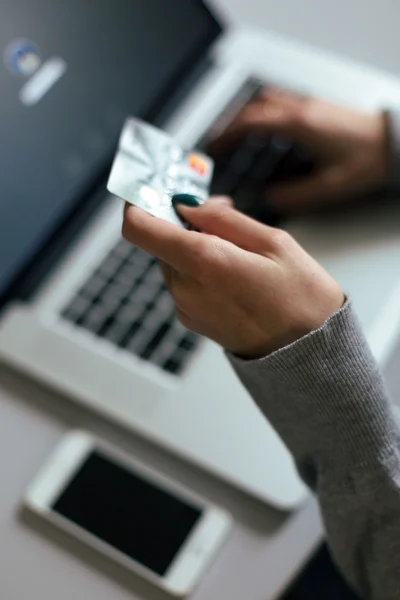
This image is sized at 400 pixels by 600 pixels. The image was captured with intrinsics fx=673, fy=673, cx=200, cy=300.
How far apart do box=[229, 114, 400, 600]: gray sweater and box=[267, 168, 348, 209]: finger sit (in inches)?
9.9

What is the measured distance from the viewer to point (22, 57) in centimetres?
58

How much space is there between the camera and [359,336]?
0.38 meters

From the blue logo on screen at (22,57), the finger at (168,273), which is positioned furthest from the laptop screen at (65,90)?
the finger at (168,273)

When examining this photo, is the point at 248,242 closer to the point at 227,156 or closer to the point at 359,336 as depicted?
the point at 359,336

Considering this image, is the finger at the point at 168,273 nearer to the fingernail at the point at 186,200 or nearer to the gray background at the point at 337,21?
the fingernail at the point at 186,200

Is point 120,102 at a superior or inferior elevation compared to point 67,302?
superior

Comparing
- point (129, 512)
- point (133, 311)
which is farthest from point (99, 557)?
point (133, 311)

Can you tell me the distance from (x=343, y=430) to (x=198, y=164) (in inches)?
8.0

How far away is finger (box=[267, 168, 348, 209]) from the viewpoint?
60 centimetres

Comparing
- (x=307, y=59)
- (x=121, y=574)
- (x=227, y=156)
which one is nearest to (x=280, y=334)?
(x=121, y=574)

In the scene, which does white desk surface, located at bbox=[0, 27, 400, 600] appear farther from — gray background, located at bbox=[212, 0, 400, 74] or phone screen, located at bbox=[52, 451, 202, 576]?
gray background, located at bbox=[212, 0, 400, 74]

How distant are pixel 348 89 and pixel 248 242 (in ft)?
1.21

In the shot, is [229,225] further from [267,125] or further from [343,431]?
[267,125]

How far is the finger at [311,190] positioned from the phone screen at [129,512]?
0.28m
